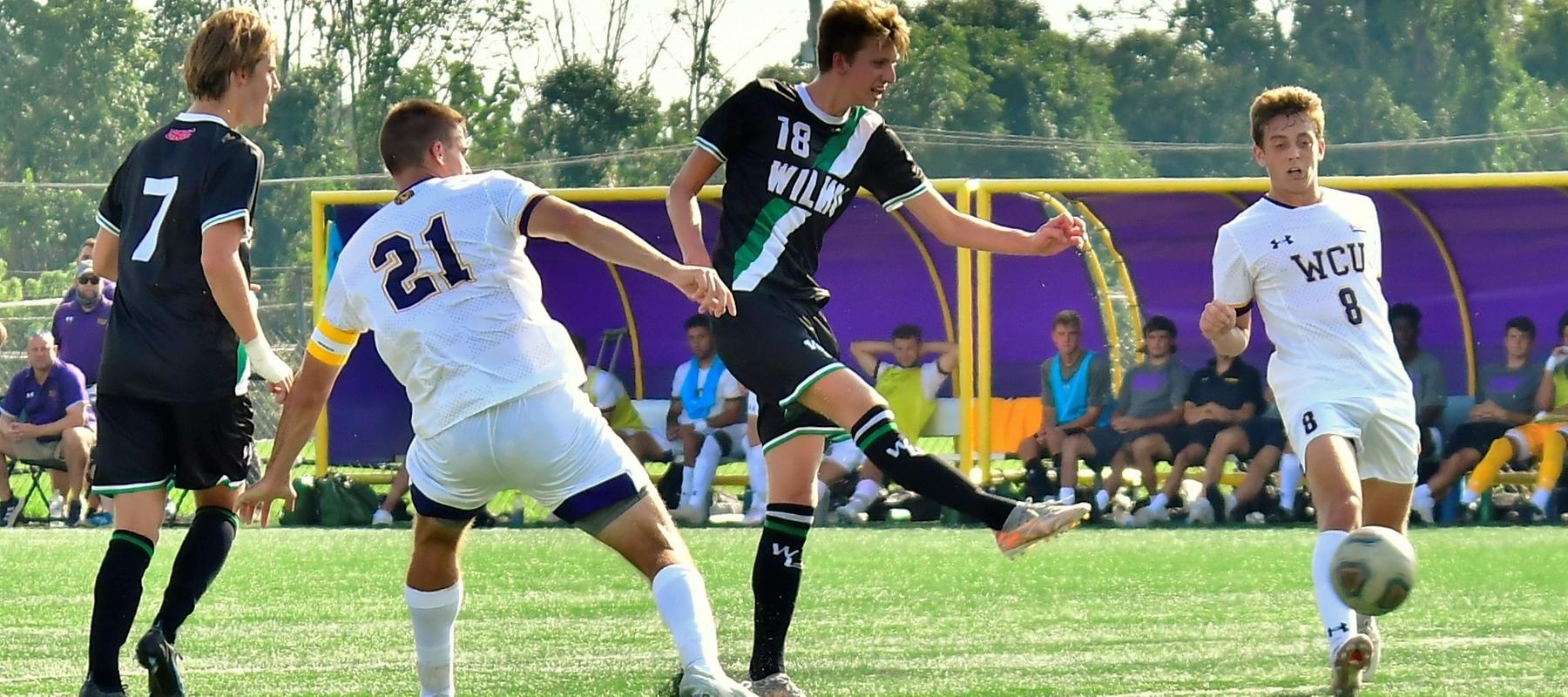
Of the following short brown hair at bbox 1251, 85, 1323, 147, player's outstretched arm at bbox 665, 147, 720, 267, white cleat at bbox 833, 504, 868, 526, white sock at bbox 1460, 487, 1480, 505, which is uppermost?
short brown hair at bbox 1251, 85, 1323, 147

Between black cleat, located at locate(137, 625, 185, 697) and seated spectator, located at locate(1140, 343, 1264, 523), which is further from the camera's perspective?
seated spectator, located at locate(1140, 343, 1264, 523)

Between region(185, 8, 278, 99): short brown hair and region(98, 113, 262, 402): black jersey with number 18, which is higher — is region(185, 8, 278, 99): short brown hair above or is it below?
above

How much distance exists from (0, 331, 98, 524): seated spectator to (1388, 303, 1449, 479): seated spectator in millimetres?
9169

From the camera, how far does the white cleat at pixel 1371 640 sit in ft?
17.5

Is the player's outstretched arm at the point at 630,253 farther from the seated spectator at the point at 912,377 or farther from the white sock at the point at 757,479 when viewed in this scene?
the seated spectator at the point at 912,377

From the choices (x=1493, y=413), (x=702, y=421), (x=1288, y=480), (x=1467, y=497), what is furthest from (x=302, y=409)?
(x=1493, y=413)

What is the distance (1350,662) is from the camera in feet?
17.1

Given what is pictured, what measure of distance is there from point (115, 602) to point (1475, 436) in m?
10.3

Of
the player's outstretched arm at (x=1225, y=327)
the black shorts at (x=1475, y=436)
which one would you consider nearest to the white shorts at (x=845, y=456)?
the black shorts at (x=1475, y=436)

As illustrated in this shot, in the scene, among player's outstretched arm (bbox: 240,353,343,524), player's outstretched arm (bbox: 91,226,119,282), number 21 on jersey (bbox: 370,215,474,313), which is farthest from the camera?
player's outstretched arm (bbox: 91,226,119,282)

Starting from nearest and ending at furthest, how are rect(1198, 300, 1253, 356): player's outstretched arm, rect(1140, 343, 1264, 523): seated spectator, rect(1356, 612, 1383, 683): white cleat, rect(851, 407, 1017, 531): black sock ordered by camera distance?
rect(1356, 612, 1383, 683): white cleat
rect(851, 407, 1017, 531): black sock
rect(1198, 300, 1253, 356): player's outstretched arm
rect(1140, 343, 1264, 523): seated spectator

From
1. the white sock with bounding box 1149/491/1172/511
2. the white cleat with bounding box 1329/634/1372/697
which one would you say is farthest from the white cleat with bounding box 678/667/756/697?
the white sock with bounding box 1149/491/1172/511

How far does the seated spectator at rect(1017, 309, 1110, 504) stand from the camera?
14.0 m

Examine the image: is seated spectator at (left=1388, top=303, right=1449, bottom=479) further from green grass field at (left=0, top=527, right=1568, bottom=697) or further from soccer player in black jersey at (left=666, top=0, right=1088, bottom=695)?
soccer player in black jersey at (left=666, top=0, right=1088, bottom=695)
